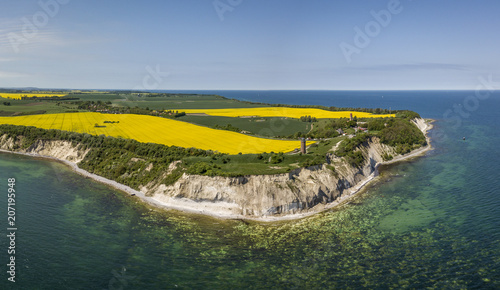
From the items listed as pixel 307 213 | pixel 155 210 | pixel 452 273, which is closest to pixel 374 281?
pixel 452 273

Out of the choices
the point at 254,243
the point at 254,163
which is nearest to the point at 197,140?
the point at 254,163

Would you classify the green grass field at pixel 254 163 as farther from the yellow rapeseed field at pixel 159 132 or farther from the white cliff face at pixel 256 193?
the yellow rapeseed field at pixel 159 132

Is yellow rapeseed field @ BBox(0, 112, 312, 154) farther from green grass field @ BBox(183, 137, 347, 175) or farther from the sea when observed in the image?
the sea

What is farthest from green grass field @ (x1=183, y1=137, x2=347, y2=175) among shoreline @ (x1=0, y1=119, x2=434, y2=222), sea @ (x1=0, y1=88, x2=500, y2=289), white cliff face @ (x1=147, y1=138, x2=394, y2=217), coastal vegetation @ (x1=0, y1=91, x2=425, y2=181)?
sea @ (x1=0, y1=88, x2=500, y2=289)

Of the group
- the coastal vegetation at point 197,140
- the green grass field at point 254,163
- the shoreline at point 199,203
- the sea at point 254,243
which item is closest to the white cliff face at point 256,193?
the shoreline at point 199,203

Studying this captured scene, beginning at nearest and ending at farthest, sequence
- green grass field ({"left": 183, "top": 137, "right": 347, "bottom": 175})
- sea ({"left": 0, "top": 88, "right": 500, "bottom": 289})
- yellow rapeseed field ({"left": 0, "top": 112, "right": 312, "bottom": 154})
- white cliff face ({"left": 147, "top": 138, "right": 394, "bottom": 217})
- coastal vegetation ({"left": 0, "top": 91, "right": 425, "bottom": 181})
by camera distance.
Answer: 1. sea ({"left": 0, "top": 88, "right": 500, "bottom": 289})
2. white cliff face ({"left": 147, "top": 138, "right": 394, "bottom": 217})
3. green grass field ({"left": 183, "top": 137, "right": 347, "bottom": 175})
4. coastal vegetation ({"left": 0, "top": 91, "right": 425, "bottom": 181})
5. yellow rapeseed field ({"left": 0, "top": 112, "right": 312, "bottom": 154})
